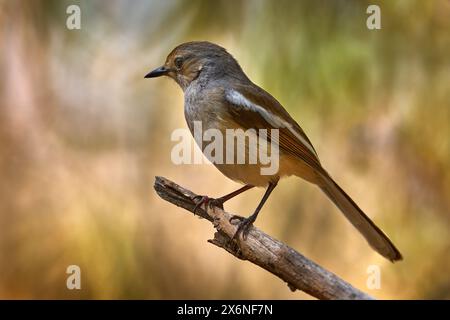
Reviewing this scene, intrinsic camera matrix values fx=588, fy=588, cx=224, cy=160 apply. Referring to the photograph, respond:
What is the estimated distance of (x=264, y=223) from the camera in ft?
10.9

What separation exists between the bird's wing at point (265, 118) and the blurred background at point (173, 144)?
0.57 meters

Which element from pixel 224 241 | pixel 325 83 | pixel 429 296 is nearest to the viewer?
pixel 224 241

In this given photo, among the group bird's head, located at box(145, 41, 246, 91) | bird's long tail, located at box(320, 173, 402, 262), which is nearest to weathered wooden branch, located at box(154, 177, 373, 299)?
bird's long tail, located at box(320, 173, 402, 262)

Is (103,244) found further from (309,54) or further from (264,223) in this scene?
(309,54)

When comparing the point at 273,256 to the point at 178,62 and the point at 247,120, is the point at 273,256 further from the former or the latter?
the point at 178,62

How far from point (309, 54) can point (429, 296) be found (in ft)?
4.98

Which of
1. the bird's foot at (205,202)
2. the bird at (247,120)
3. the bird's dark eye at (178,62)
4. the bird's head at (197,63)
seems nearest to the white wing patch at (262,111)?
the bird at (247,120)

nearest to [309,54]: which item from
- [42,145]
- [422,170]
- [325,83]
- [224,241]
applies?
[325,83]

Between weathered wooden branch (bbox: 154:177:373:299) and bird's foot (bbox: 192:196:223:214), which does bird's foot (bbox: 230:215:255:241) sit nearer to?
weathered wooden branch (bbox: 154:177:373:299)

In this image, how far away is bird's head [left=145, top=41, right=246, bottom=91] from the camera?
9.66 ft

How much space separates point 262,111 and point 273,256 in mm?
752

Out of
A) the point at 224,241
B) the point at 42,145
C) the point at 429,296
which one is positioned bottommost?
the point at 429,296

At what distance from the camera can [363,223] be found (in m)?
2.78

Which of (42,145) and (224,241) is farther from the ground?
(42,145)
